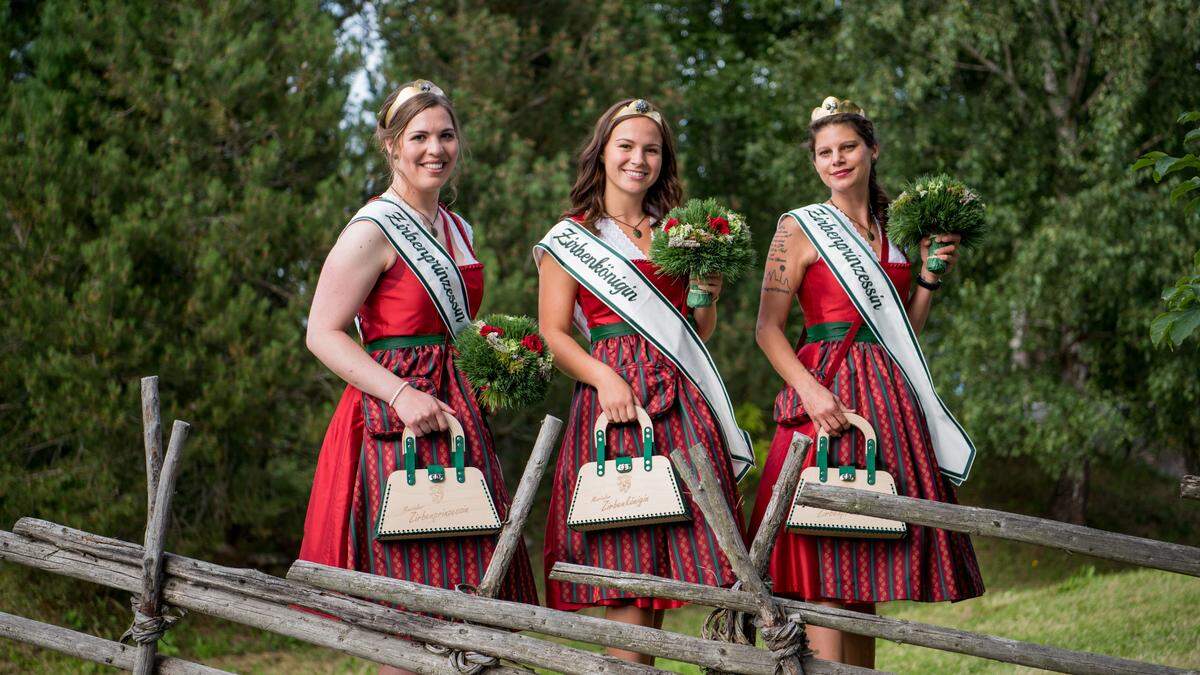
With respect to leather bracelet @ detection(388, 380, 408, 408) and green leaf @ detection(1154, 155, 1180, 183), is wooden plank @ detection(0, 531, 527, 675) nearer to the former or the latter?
leather bracelet @ detection(388, 380, 408, 408)

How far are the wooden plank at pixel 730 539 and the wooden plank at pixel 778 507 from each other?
41 mm

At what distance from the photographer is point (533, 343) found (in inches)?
146

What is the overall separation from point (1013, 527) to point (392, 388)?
1.71 meters

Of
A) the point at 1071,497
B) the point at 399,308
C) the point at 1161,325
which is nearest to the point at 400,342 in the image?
the point at 399,308

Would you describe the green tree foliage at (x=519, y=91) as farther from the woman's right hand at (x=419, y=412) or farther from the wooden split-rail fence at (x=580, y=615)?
the woman's right hand at (x=419, y=412)

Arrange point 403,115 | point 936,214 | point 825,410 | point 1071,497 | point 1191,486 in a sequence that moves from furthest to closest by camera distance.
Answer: point 1071,497
point 936,214
point 825,410
point 403,115
point 1191,486

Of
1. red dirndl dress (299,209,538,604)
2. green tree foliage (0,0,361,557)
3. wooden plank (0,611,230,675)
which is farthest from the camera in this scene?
green tree foliage (0,0,361,557)

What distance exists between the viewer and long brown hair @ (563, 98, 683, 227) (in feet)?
13.1

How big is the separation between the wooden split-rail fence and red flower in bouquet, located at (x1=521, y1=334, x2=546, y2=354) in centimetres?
23

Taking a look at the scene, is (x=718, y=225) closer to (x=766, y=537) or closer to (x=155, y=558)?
(x=766, y=537)

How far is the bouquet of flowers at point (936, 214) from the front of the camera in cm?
400

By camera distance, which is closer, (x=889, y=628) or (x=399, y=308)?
(x=889, y=628)

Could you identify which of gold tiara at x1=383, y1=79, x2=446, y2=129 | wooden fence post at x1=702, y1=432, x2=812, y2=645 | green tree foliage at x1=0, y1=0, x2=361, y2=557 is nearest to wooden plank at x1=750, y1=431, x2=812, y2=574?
wooden fence post at x1=702, y1=432, x2=812, y2=645

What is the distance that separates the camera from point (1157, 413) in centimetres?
990
